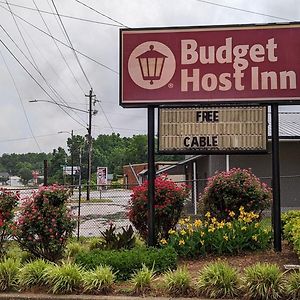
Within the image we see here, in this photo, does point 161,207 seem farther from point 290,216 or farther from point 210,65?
point 210,65

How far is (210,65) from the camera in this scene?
31.1ft

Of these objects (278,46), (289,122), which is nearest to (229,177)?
(278,46)

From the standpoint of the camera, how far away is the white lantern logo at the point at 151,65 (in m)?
9.55

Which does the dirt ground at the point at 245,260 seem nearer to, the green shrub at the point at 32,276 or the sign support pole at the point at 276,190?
the sign support pole at the point at 276,190

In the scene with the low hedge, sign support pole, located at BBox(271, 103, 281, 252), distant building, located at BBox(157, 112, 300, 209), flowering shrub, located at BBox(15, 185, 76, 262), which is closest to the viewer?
the low hedge

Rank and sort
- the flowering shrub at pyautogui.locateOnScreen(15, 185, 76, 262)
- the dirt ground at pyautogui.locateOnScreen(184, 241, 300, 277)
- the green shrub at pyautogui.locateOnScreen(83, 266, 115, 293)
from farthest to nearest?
the flowering shrub at pyautogui.locateOnScreen(15, 185, 76, 262)
the dirt ground at pyautogui.locateOnScreen(184, 241, 300, 277)
the green shrub at pyautogui.locateOnScreen(83, 266, 115, 293)

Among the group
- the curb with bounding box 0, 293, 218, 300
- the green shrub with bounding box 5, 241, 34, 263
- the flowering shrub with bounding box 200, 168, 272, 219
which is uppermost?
the flowering shrub with bounding box 200, 168, 272, 219

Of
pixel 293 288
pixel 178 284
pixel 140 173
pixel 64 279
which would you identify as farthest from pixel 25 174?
pixel 293 288

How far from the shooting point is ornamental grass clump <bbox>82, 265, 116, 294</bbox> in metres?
6.75

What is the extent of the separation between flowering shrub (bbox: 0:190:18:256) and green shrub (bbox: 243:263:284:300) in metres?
4.85

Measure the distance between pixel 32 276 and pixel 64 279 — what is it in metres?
0.57

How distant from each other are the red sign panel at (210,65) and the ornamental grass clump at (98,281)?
3.79m

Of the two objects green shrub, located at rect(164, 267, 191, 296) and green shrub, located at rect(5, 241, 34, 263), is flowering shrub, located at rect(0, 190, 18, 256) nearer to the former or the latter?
green shrub, located at rect(5, 241, 34, 263)

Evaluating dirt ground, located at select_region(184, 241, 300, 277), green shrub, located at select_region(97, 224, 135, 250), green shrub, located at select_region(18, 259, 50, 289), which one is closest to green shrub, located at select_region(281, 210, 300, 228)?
dirt ground, located at select_region(184, 241, 300, 277)
